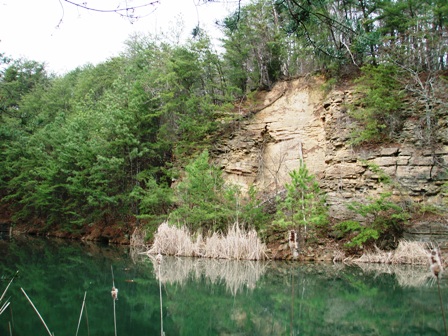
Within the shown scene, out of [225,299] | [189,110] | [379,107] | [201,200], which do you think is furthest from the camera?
[189,110]

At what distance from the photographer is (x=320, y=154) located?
15.5 meters

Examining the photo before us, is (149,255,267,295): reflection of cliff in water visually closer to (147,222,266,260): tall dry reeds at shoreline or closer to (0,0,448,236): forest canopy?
(147,222,266,260): tall dry reeds at shoreline

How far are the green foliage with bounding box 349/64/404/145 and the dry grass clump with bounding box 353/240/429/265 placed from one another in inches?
156

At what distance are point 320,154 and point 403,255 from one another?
17.5 feet

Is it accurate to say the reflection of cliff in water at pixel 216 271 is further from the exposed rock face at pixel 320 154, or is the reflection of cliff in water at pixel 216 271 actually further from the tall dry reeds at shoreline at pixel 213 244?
the exposed rock face at pixel 320 154

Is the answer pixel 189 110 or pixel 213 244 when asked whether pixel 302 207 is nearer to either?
pixel 213 244

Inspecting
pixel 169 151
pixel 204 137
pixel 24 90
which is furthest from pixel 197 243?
pixel 24 90

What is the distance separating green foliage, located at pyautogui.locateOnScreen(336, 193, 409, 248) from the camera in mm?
11562

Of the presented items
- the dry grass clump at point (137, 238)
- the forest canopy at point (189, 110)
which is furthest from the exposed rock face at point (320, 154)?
the dry grass clump at point (137, 238)

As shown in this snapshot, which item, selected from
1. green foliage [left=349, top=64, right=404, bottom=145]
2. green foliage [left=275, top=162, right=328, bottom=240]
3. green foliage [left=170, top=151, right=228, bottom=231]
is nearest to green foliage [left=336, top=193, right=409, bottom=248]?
green foliage [left=275, top=162, right=328, bottom=240]

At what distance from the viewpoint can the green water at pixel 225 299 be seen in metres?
5.56

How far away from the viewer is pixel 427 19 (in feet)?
44.6

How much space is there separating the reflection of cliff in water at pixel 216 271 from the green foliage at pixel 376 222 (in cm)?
275

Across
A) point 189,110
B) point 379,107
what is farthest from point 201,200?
point 379,107
